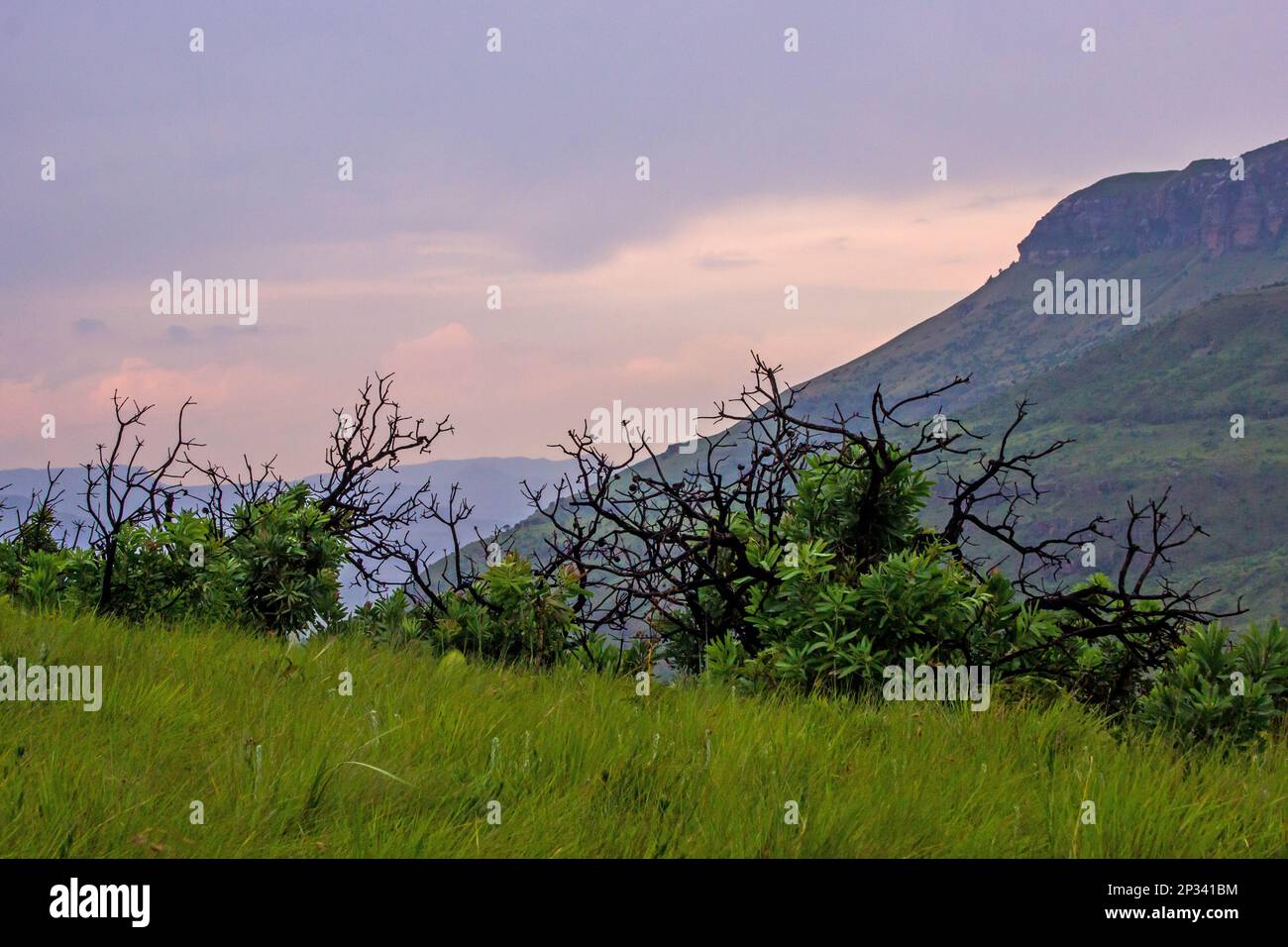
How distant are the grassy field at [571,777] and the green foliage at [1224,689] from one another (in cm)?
22

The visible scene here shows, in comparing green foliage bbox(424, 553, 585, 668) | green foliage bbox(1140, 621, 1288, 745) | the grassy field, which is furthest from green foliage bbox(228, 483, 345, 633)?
green foliage bbox(1140, 621, 1288, 745)

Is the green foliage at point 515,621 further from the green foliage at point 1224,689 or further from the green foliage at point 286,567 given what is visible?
the green foliage at point 1224,689

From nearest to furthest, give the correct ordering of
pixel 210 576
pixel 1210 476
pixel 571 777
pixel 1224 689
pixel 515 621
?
1. pixel 571 777
2. pixel 1224 689
3. pixel 515 621
4. pixel 210 576
5. pixel 1210 476

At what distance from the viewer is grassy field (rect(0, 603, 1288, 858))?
329cm

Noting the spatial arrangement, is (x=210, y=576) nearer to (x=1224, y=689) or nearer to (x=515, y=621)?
(x=515, y=621)

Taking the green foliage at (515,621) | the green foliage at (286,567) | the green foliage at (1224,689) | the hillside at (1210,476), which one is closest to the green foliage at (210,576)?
the green foliage at (286,567)

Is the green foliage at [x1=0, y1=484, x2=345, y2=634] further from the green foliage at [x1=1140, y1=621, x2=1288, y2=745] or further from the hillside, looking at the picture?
the hillside

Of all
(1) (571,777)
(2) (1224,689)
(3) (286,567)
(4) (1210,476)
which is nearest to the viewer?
(1) (571,777)

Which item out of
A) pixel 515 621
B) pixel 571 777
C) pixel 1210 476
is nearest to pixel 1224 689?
pixel 571 777

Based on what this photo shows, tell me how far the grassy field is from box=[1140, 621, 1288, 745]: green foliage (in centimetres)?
22

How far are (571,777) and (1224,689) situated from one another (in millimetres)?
3710

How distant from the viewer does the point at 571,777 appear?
3.90 m
